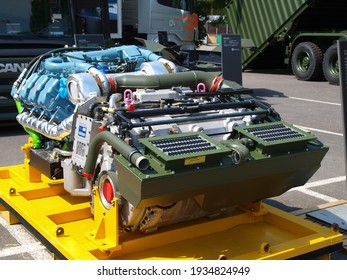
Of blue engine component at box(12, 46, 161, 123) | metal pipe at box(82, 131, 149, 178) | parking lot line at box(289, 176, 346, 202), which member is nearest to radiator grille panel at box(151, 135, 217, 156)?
metal pipe at box(82, 131, 149, 178)

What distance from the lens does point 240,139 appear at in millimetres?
3562

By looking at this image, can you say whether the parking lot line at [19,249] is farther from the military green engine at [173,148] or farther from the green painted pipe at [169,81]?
the green painted pipe at [169,81]

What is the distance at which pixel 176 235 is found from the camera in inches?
149

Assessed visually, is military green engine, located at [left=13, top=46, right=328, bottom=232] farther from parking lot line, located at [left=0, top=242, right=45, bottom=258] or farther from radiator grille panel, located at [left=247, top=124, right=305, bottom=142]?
parking lot line, located at [left=0, top=242, right=45, bottom=258]

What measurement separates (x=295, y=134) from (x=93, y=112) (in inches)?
55.4

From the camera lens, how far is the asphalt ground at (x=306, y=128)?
14.6 ft

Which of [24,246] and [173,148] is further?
[24,246]

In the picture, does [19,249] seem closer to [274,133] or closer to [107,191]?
[107,191]

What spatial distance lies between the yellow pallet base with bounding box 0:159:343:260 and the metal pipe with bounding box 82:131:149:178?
177 mm

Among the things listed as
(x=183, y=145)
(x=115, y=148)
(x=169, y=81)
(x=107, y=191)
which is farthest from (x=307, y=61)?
(x=115, y=148)

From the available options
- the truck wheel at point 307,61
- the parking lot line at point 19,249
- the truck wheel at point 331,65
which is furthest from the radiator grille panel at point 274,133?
the truck wheel at point 307,61

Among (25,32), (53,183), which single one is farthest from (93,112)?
(25,32)

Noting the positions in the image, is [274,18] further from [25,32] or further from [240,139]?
[240,139]

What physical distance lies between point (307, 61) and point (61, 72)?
480 inches
